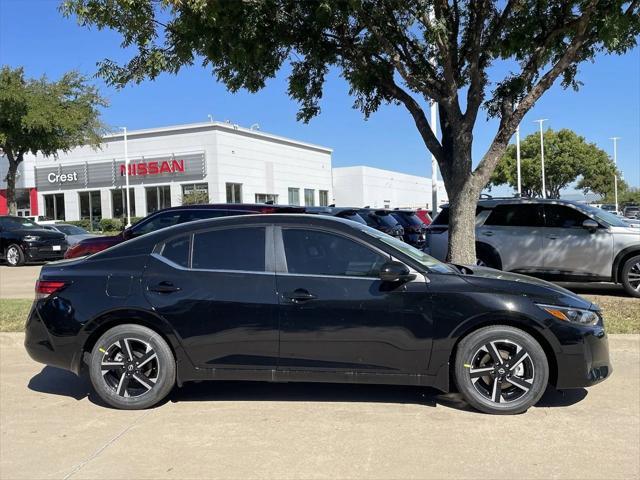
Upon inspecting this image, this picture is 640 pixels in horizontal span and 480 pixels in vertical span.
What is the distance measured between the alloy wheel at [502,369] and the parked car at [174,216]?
6093 mm

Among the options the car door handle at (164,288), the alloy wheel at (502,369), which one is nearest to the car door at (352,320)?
the alloy wheel at (502,369)

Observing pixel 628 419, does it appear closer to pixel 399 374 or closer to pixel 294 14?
pixel 399 374

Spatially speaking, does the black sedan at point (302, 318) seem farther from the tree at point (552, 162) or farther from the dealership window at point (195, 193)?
the tree at point (552, 162)

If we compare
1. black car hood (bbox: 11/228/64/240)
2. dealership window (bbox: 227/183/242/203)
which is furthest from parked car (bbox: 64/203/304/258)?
dealership window (bbox: 227/183/242/203)

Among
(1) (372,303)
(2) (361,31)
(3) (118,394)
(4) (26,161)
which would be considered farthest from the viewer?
(4) (26,161)

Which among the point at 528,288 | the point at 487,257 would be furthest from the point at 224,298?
the point at 487,257

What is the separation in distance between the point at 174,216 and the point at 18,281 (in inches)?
224

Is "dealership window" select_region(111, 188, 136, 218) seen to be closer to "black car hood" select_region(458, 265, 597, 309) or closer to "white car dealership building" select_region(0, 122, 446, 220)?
"white car dealership building" select_region(0, 122, 446, 220)

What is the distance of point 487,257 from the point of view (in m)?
10.7


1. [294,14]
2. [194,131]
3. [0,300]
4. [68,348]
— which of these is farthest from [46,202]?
[68,348]

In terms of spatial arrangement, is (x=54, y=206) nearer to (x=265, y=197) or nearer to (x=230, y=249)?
(x=265, y=197)

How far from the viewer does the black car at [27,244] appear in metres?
18.2

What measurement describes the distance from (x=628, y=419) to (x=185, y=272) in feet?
12.3

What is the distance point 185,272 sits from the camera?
16.2 feet
